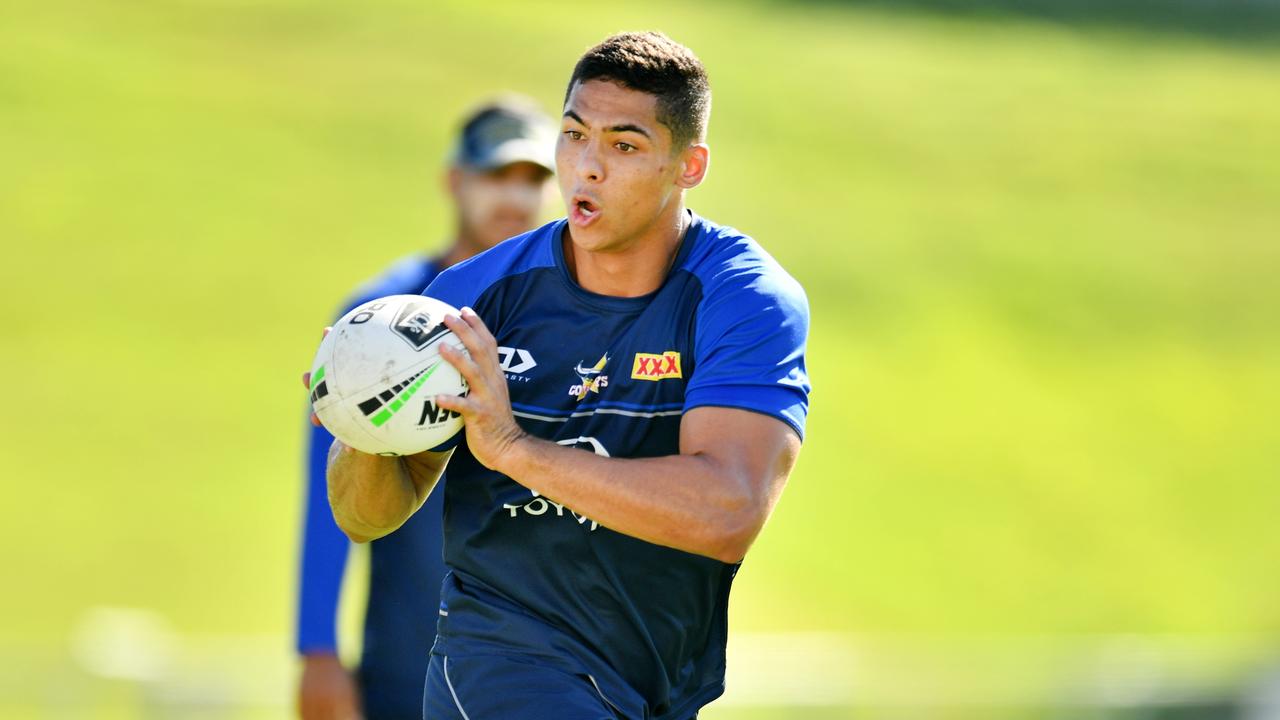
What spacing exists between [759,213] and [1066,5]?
12958mm

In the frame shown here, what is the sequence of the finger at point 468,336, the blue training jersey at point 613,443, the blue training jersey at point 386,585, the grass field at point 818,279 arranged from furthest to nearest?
the grass field at point 818,279, the blue training jersey at point 386,585, the blue training jersey at point 613,443, the finger at point 468,336

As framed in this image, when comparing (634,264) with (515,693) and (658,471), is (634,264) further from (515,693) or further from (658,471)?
(515,693)

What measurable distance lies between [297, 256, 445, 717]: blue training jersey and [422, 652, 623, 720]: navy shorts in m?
1.46

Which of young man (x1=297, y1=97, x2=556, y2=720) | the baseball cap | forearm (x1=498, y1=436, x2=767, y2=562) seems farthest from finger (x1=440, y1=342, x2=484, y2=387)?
the baseball cap

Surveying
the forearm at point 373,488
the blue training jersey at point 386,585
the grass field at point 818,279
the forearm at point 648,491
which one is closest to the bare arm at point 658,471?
the forearm at point 648,491

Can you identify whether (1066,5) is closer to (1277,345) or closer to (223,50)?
(1277,345)

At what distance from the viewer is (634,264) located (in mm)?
3873

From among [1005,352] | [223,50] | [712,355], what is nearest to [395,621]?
[712,355]

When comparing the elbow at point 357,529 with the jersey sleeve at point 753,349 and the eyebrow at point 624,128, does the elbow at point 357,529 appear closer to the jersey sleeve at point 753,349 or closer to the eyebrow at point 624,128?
the jersey sleeve at point 753,349

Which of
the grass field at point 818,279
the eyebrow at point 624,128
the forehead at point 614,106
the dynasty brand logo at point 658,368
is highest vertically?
the forehead at point 614,106

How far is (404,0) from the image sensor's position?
2783 centimetres

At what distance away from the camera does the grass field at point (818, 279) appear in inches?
628

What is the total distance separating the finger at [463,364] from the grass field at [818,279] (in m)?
7.55

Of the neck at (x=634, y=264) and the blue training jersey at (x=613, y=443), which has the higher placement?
the neck at (x=634, y=264)
